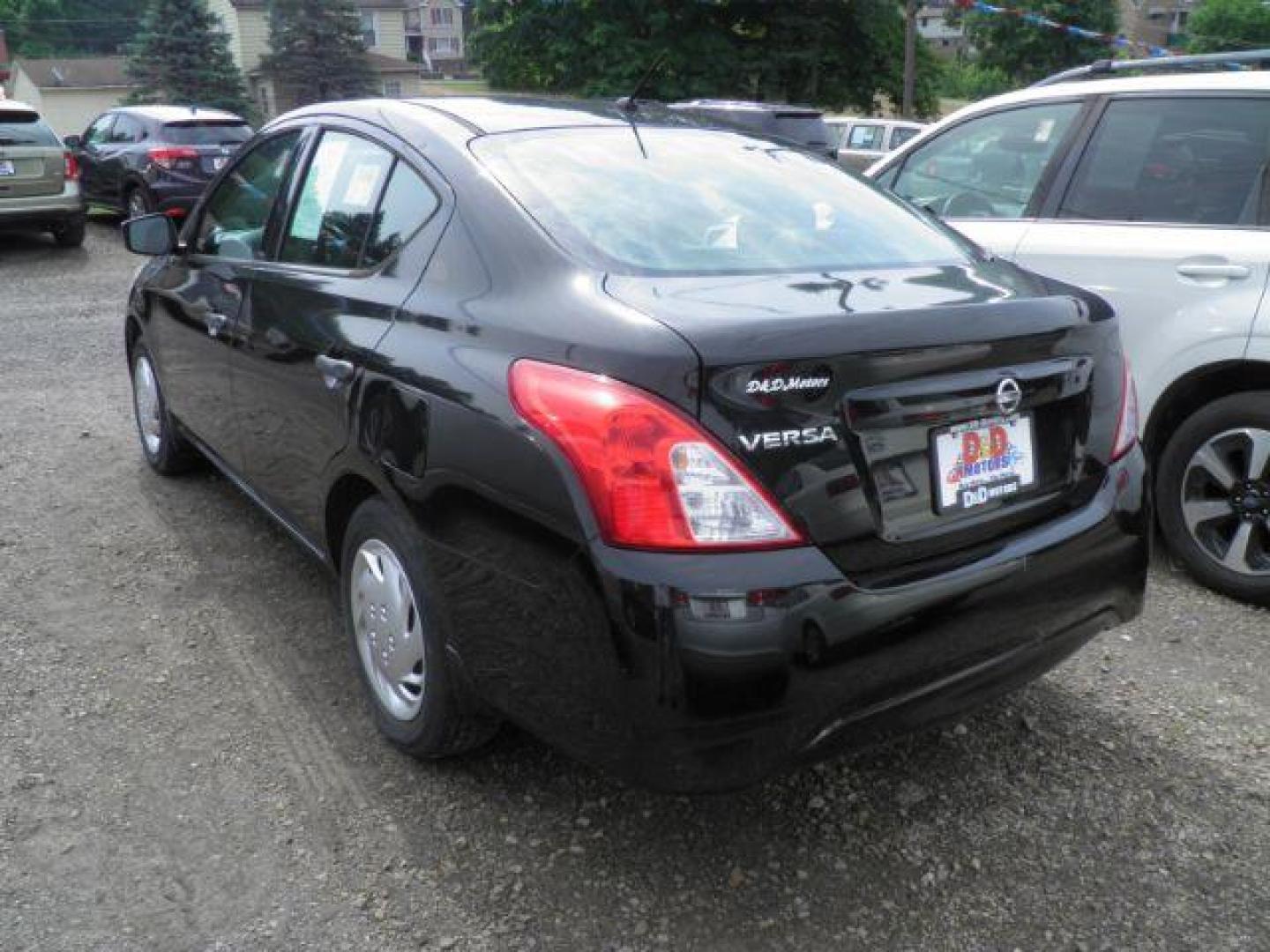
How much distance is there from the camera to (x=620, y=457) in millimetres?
1979

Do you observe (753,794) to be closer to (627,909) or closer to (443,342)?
A: (627,909)

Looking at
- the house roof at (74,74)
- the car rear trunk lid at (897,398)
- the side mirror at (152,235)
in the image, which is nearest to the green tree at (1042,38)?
the house roof at (74,74)

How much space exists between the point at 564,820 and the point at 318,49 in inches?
1574

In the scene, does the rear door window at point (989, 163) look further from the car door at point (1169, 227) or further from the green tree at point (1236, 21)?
the green tree at point (1236, 21)

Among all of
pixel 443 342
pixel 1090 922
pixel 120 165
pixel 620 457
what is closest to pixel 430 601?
pixel 443 342

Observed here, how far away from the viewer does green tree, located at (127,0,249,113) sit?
1458 inches

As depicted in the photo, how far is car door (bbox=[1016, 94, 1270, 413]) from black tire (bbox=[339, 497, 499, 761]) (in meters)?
2.68

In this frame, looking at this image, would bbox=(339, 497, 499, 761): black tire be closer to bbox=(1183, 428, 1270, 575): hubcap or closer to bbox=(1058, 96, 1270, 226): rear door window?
bbox=(1183, 428, 1270, 575): hubcap

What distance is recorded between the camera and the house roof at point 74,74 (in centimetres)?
5459

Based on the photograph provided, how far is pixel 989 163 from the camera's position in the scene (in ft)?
15.1

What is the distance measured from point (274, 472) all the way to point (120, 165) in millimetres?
11957

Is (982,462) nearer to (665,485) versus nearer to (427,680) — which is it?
(665,485)

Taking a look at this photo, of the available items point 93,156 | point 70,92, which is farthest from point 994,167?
point 70,92

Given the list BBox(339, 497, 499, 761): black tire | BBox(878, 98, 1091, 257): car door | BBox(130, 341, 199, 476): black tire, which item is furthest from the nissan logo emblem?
BBox(130, 341, 199, 476): black tire
